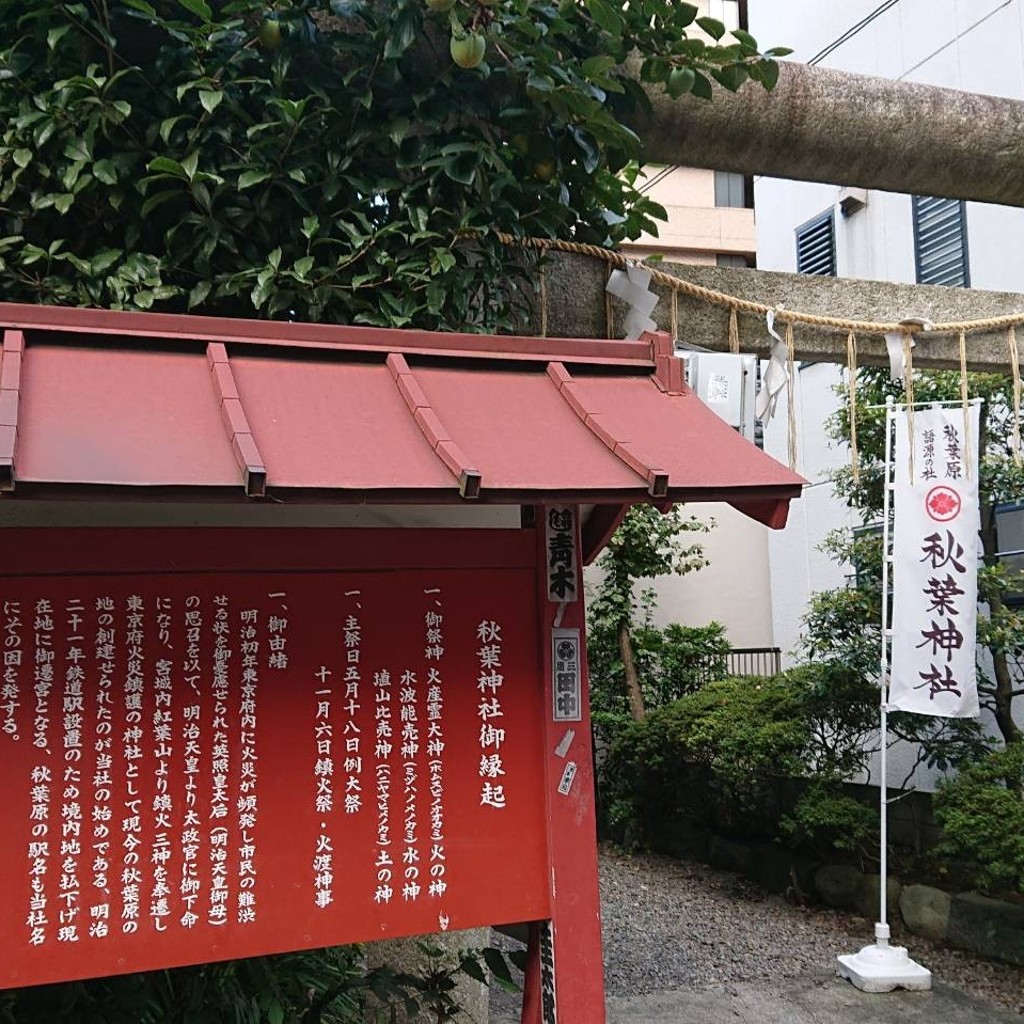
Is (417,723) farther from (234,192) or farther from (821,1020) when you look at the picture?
(821,1020)

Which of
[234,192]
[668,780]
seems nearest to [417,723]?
[234,192]

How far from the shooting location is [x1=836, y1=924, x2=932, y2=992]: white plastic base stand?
7.37 metres

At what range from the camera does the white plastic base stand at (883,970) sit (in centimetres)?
737

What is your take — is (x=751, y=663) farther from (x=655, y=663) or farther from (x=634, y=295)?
(x=634, y=295)

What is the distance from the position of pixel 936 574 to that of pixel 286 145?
5684 millimetres

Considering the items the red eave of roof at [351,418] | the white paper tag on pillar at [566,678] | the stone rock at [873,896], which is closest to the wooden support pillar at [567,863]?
the white paper tag on pillar at [566,678]

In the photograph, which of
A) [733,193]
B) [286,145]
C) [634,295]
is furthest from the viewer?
[733,193]

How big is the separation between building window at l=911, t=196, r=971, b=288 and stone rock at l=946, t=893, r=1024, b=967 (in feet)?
19.3

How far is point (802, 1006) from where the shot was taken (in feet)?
23.2

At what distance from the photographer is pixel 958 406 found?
7.33m

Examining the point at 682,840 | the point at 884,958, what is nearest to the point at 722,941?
the point at 884,958

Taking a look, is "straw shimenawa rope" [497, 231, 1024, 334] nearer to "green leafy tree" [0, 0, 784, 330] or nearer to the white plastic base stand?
"green leafy tree" [0, 0, 784, 330]

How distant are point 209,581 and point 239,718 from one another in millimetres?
426

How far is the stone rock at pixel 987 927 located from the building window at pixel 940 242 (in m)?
5.87
